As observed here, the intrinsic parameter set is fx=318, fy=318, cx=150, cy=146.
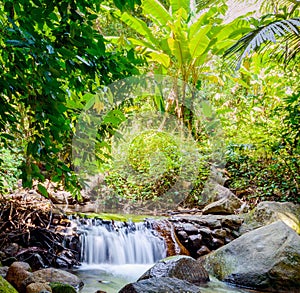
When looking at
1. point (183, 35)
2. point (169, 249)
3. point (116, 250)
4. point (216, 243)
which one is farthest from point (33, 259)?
point (183, 35)

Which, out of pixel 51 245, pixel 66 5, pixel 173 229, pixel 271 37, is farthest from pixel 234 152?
pixel 66 5

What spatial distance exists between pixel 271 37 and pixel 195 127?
3909mm

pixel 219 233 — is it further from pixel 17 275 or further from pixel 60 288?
pixel 17 275

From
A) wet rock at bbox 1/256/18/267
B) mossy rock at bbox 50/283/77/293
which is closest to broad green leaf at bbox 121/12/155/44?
wet rock at bbox 1/256/18/267

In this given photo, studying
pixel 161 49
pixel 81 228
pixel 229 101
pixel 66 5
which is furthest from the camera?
pixel 229 101

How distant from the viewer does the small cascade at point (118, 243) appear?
14.7 feet

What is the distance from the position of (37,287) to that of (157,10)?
5.34 meters

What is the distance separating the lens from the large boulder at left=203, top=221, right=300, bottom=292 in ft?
11.2

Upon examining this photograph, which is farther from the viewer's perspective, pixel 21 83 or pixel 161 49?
pixel 161 49

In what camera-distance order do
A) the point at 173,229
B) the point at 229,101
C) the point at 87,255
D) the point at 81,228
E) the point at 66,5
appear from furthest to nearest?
the point at 229,101 → the point at 173,229 → the point at 81,228 → the point at 87,255 → the point at 66,5

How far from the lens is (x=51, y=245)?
165 inches

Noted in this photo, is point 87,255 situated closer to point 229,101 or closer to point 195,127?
point 195,127

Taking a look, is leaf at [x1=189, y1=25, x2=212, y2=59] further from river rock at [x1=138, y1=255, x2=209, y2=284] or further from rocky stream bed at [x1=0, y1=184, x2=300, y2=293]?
river rock at [x1=138, y1=255, x2=209, y2=284]

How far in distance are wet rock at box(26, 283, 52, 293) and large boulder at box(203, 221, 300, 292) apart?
205cm
